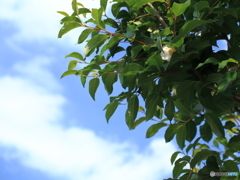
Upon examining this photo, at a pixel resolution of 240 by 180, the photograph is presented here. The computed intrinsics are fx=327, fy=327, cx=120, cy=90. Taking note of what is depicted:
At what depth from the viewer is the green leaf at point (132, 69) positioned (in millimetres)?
1222

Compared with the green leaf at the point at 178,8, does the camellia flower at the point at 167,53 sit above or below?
below

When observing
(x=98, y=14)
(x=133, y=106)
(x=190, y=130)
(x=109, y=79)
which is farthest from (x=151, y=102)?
(x=98, y=14)

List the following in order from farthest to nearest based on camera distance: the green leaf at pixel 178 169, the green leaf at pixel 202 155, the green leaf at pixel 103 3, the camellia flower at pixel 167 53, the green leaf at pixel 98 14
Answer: the green leaf at pixel 178 169, the green leaf at pixel 202 155, the green leaf at pixel 103 3, the green leaf at pixel 98 14, the camellia flower at pixel 167 53

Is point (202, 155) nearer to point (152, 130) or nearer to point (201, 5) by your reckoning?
point (152, 130)

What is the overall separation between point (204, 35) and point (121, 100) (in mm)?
490

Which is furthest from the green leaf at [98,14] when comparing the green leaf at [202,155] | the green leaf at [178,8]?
the green leaf at [202,155]

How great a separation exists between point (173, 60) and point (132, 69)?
0.16 meters

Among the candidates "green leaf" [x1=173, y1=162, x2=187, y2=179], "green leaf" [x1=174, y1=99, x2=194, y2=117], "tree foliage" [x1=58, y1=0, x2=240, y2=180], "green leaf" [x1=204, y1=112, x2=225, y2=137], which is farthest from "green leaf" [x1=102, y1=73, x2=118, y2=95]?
"green leaf" [x1=173, y1=162, x2=187, y2=179]

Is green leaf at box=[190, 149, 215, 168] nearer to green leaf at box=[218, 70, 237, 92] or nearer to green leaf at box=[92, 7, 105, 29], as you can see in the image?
green leaf at box=[218, 70, 237, 92]

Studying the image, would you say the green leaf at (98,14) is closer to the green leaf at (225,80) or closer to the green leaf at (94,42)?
the green leaf at (94,42)

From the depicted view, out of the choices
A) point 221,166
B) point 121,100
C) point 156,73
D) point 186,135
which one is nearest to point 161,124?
point 186,135

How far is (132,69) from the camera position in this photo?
123 cm

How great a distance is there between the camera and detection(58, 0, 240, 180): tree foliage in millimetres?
1173

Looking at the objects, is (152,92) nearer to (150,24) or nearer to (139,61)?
(139,61)
